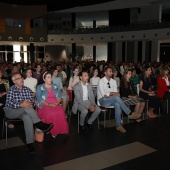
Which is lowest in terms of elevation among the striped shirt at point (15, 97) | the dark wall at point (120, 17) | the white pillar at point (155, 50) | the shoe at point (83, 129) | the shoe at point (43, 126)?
the shoe at point (83, 129)

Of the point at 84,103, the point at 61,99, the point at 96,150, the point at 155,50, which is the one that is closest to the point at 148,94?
the point at 84,103

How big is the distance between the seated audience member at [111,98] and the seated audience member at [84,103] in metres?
0.29

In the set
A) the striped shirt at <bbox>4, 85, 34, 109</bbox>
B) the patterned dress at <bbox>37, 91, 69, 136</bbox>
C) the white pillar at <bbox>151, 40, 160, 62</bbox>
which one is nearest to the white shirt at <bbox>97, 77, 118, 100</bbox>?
the patterned dress at <bbox>37, 91, 69, 136</bbox>

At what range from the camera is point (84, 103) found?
4.64 meters

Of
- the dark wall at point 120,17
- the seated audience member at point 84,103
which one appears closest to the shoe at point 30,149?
the seated audience member at point 84,103

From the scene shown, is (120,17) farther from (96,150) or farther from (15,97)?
(96,150)

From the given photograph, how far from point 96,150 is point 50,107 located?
3.87 ft

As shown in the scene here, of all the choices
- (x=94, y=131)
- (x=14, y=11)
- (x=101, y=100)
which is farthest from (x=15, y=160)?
(x=14, y=11)

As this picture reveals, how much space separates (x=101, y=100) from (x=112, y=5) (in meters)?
21.1

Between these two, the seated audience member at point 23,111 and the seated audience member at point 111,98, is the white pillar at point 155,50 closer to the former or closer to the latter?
the seated audience member at point 111,98

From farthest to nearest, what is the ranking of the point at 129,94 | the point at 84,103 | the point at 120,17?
the point at 120,17
the point at 129,94
the point at 84,103

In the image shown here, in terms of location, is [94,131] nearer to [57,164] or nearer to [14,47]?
[57,164]

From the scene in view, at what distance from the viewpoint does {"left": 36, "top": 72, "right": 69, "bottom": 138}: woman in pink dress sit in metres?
4.12

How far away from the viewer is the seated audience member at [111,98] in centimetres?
465
